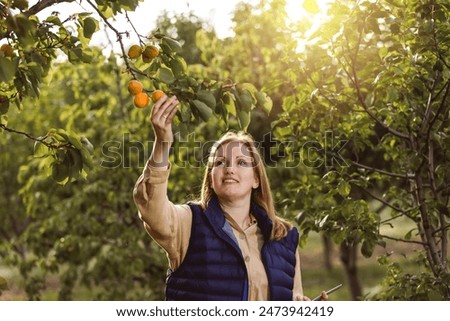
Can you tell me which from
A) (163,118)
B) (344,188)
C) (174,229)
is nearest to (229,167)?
(174,229)

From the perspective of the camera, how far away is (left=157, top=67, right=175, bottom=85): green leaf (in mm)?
3012

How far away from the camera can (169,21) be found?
10672 mm

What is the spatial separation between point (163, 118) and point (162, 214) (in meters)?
0.36

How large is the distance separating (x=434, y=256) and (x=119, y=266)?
351 centimetres

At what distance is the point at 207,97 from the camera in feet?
9.65

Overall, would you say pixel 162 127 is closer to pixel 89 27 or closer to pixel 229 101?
pixel 229 101

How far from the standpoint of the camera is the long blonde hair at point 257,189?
10.1 ft

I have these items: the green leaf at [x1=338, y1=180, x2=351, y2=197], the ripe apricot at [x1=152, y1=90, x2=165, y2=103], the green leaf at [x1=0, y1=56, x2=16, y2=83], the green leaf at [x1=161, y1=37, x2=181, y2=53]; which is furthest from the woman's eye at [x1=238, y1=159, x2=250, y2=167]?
the green leaf at [x1=338, y1=180, x2=351, y2=197]

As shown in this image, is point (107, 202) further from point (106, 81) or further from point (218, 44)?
point (218, 44)

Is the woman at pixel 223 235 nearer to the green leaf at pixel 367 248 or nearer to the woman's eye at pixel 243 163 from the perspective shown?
the woman's eye at pixel 243 163

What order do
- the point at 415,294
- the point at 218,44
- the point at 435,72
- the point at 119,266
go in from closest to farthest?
the point at 435,72, the point at 415,294, the point at 119,266, the point at 218,44

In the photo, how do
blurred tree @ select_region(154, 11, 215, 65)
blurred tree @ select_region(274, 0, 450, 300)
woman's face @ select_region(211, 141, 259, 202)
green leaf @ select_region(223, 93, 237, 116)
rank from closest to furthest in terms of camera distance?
1. woman's face @ select_region(211, 141, 259, 202)
2. green leaf @ select_region(223, 93, 237, 116)
3. blurred tree @ select_region(274, 0, 450, 300)
4. blurred tree @ select_region(154, 11, 215, 65)

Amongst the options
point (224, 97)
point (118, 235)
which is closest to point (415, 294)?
point (224, 97)

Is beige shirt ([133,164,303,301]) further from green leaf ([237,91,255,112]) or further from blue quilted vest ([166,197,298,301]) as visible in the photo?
green leaf ([237,91,255,112])
